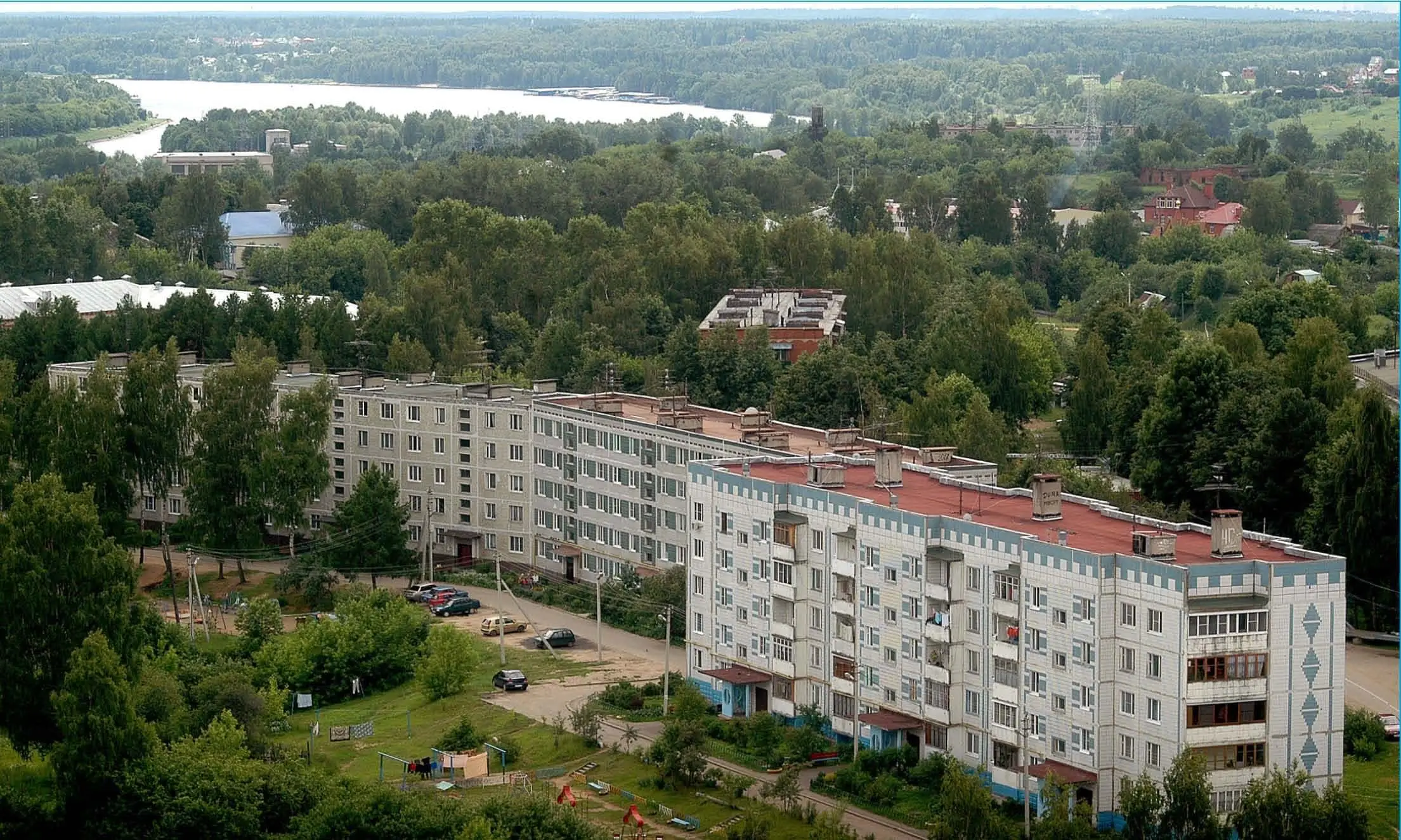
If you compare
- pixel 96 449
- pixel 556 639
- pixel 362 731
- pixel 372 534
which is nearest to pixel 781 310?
pixel 372 534

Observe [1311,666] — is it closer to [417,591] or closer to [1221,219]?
[417,591]

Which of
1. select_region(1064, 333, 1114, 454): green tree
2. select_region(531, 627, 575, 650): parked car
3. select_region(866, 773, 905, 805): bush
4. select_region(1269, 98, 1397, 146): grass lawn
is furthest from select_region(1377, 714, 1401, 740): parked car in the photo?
select_region(1269, 98, 1397, 146): grass lawn

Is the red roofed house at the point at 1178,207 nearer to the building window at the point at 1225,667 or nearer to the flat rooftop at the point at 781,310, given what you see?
the flat rooftop at the point at 781,310

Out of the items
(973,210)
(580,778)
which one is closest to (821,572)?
(580,778)

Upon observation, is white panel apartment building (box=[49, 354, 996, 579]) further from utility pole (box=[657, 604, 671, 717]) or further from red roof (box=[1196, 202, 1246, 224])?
red roof (box=[1196, 202, 1246, 224])

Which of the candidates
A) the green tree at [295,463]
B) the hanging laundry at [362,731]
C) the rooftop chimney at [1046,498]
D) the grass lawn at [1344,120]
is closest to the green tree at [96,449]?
the green tree at [295,463]

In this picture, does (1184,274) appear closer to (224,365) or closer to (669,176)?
(669,176)
